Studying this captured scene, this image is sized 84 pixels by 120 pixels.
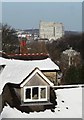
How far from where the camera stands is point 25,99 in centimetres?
930

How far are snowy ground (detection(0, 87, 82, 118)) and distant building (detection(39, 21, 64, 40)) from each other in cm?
13649

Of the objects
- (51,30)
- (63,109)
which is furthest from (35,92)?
(51,30)

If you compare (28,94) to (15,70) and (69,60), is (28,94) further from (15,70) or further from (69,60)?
(69,60)

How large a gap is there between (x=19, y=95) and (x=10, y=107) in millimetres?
388

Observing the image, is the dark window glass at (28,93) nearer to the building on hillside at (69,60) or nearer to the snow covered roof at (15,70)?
the snow covered roof at (15,70)

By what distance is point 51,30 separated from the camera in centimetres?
15462

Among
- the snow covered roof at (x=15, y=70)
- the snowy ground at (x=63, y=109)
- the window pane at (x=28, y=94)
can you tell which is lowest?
the snowy ground at (x=63, y=109)

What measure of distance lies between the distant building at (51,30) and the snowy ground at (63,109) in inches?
5374

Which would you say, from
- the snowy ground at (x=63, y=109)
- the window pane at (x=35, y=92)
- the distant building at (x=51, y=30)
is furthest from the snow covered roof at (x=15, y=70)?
the distant building at (x=51, y=30)

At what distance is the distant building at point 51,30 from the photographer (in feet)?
490

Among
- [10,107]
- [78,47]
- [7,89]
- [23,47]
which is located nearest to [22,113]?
[10,107]

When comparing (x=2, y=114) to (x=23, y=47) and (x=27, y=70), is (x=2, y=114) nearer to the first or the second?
(x=27, y=70)

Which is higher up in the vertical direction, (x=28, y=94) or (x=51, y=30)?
(x=51, y=30)

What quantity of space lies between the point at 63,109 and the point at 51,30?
479 feet
